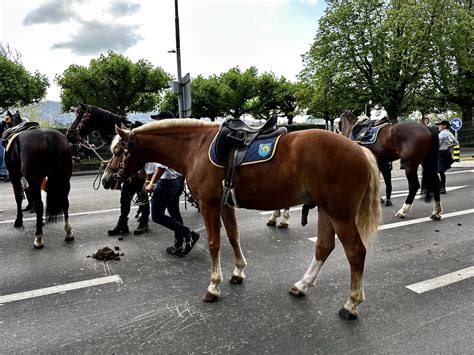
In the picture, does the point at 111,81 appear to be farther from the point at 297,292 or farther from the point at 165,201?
the point at 297,292

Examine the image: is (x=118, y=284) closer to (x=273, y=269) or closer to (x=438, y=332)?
(x=273, y=269)

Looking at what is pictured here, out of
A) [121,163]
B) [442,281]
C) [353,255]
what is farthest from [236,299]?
[442,281]

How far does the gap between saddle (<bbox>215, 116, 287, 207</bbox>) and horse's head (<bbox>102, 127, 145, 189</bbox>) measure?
1.05m

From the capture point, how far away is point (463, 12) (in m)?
22.7

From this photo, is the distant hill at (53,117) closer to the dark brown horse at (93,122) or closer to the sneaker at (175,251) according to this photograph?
the dark brown horse at (93,122)

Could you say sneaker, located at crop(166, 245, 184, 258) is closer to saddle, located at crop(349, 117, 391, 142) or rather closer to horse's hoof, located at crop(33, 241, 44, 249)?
horse's hoof, located at crop(33, 241, 44, 249)

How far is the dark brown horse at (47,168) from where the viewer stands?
533 cm

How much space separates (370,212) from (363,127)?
17.3 ft

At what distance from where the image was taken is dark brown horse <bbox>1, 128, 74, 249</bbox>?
5.33 m

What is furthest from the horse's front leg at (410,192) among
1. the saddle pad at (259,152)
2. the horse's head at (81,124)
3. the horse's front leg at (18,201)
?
the horse's front leg at (18,201)

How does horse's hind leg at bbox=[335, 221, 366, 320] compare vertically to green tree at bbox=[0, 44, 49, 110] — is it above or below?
below

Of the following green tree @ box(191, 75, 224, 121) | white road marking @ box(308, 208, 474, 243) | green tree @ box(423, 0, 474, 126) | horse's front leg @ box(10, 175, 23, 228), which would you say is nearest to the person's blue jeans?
horse's front leg @ box(10, 175, 23, 228)

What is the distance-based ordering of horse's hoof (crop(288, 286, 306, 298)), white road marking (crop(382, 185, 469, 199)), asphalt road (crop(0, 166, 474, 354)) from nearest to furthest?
asphalt road (crop(0, 166, 474, 354))
horse's hoof (crop(288, 286, 306, 298))
white road marking (crop(382, 185, 469, 199))

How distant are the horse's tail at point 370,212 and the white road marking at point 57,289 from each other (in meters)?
2.71
